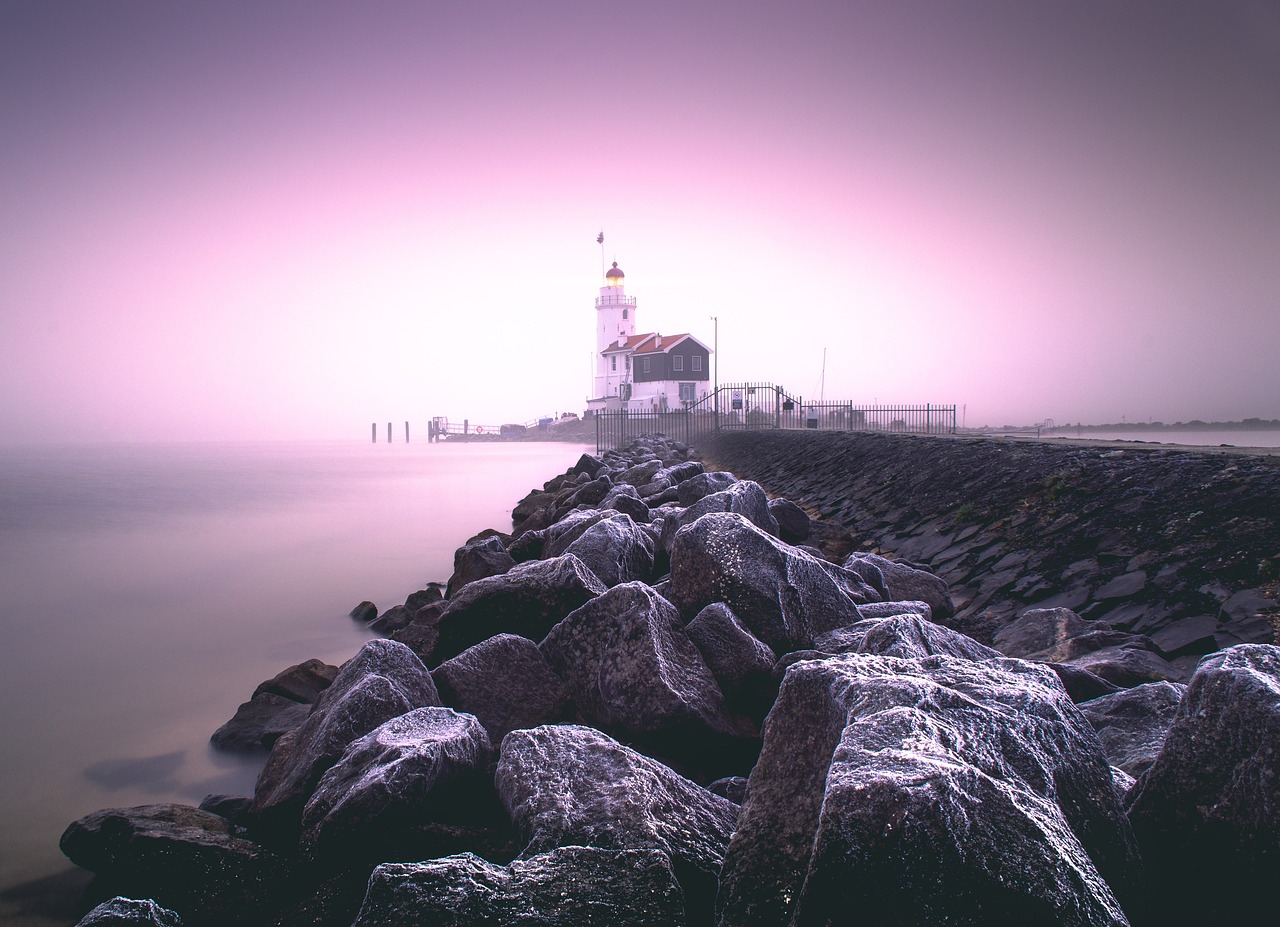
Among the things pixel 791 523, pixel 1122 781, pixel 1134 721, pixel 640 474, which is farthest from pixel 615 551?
pixel 640 474

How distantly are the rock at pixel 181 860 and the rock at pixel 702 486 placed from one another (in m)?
5.71

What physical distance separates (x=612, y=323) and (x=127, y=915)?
61820 mm

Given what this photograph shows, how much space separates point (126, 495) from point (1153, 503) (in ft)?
101

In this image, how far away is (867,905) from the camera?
1456mm

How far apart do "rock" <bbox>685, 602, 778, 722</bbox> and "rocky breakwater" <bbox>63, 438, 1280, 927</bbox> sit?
0.01 m

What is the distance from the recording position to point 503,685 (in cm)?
362

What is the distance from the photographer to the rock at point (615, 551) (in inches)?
205

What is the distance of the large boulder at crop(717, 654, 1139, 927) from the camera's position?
57.2 inches

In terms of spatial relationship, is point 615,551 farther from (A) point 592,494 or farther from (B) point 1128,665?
(A) point 592,494

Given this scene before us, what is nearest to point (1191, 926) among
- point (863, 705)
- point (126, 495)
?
point (863, 705)

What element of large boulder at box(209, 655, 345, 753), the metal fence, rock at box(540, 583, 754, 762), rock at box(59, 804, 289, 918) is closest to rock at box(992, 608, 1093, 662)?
rock at box(540, 583, 754, 762)

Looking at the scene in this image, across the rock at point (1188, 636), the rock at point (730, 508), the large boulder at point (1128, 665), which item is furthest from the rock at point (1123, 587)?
the rock at point (730, 508)

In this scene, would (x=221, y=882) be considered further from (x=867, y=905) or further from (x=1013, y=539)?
(x=1013, y=539)

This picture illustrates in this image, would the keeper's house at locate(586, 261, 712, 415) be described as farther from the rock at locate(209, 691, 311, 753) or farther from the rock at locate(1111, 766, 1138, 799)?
the rock at locate(1111, 766, 1138, 799)
